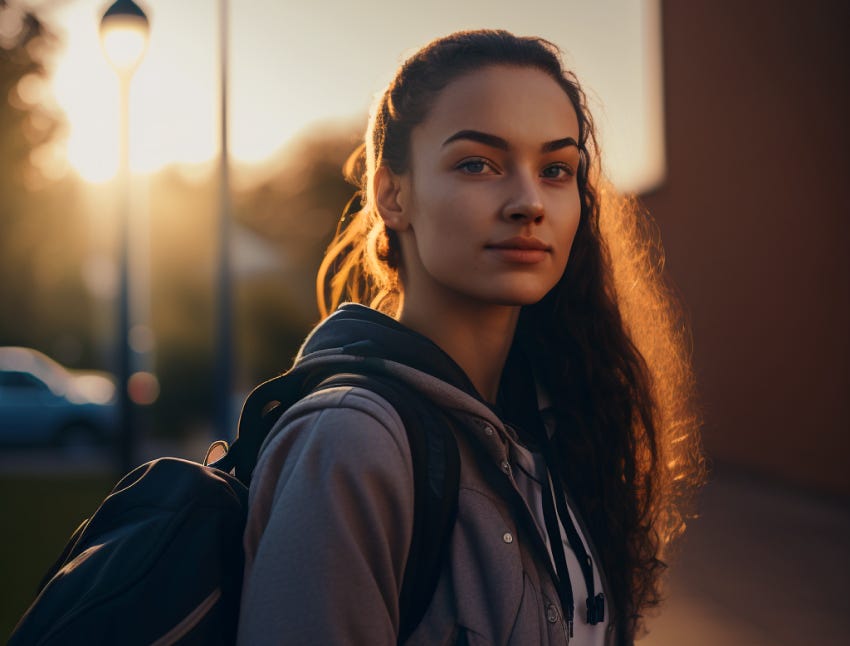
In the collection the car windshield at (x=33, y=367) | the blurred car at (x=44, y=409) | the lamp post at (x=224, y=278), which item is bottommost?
the blurred car at (x=44, y=409)

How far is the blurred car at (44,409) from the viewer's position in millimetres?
17797

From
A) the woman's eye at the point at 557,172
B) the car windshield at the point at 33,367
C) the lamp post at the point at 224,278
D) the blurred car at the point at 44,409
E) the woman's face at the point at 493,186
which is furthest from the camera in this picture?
the car windshield at the point at 33,367

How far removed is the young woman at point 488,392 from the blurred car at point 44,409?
54.6ft

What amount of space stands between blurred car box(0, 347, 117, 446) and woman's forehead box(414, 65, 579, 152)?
1699 centimetres

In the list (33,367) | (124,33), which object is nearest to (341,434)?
(124,33)

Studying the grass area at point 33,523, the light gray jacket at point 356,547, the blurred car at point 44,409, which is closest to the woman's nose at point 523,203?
the light gray jacket at point 356,547

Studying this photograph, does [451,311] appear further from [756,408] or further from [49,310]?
[49,310]

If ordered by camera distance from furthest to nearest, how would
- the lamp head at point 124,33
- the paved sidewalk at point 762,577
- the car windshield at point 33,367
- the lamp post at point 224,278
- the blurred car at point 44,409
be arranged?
the car windshield at point 33,367
the blurred car at point 44,409
the lamp post at point 224,278
the lamp head at point 124,33
the paved sidewalk at point 762,577

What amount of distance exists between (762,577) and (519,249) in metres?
5.84

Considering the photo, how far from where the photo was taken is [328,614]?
133 centimetres

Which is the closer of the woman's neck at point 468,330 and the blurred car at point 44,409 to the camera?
the woman's neck at point 468,330

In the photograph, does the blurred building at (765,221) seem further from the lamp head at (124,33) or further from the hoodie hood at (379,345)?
the hoodie hood at (379,345)

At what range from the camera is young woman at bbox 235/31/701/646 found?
1376mm

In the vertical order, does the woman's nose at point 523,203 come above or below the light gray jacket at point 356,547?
above
